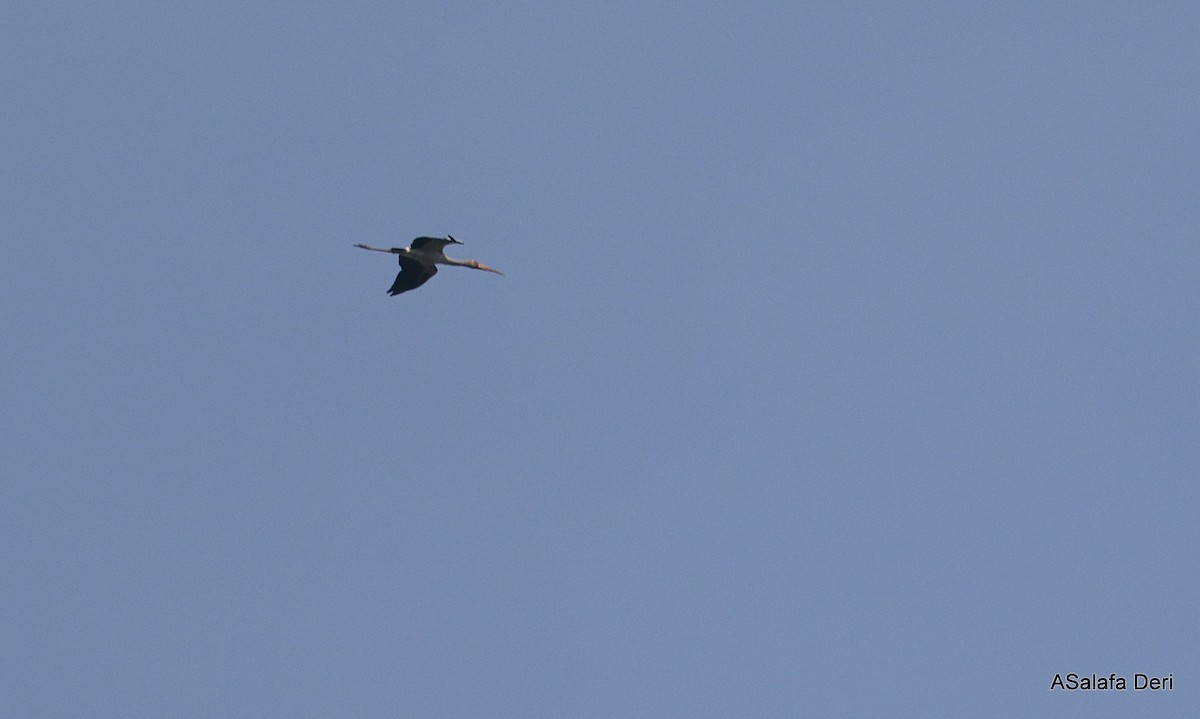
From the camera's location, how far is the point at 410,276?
4619 cm

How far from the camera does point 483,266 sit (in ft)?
160

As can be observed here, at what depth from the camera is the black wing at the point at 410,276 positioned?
46000 millimetres

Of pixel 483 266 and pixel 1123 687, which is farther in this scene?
pixel 483 266

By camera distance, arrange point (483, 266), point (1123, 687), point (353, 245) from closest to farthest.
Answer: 1. point (1123, 687)
2. point (353, 245)
3. point (483, 266)

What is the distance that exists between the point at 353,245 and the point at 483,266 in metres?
6.29

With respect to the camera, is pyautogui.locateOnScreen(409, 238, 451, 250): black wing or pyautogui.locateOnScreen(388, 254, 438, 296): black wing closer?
pyautogui.locateOnScreen(409, 238, 451, 250): black wing

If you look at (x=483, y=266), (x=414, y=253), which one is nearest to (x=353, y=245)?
(x=414, y=253)

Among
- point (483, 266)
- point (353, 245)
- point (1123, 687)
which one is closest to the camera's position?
point (1123, 687)

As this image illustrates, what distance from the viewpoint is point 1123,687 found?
40.2 meters

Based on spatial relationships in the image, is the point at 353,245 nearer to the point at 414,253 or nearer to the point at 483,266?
the point at 414,253

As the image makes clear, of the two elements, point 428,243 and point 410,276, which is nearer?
point 428,243

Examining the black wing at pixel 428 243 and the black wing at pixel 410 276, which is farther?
the black wing at pixel 410 276

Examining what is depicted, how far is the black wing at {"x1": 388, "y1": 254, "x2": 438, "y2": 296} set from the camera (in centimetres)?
4600

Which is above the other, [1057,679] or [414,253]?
[414,253]
